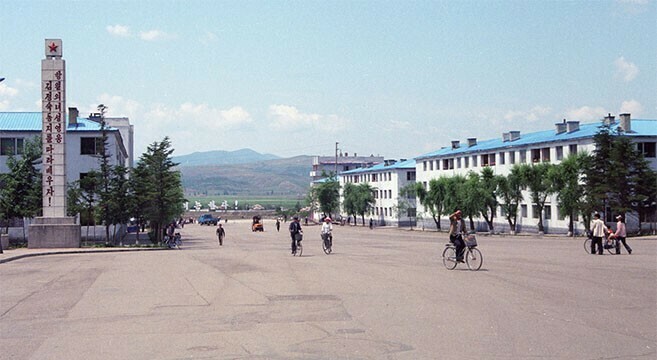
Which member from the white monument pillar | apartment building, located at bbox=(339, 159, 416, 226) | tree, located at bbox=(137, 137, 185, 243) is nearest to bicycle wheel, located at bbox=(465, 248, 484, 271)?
the white monument pillar

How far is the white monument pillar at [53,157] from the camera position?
39094mm

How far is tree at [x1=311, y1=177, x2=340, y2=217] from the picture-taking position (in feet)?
427

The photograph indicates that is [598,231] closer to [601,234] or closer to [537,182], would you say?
[601,234]

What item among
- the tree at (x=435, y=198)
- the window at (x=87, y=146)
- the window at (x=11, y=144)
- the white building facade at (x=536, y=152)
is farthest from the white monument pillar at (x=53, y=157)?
the tree at (x=435, y=198)

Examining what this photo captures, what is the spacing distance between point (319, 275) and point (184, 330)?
1053cm

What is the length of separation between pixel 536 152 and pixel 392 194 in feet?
140

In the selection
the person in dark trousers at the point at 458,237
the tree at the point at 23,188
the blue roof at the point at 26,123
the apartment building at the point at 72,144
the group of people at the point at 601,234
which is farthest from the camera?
the blue roof at the point at 26,123

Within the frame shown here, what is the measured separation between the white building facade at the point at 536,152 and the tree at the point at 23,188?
137ft

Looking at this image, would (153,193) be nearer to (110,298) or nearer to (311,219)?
(110,298)

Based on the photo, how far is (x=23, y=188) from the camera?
158ft

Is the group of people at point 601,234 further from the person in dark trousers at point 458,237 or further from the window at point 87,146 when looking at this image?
the window at point 87,146

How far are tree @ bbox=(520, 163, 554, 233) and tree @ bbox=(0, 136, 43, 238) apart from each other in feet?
136

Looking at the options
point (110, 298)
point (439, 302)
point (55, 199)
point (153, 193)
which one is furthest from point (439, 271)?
point (153, 193)

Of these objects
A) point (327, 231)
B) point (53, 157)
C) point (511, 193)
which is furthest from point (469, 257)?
point (511, 193)
